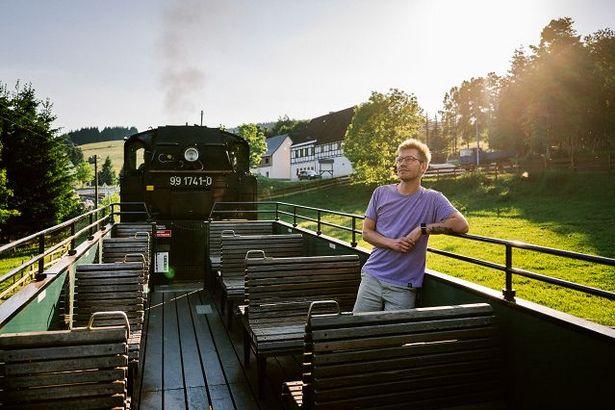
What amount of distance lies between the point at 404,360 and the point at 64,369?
6.58ft

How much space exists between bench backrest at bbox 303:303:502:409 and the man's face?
108 centimetres

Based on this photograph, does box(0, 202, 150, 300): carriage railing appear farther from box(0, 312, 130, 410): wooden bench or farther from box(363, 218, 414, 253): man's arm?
box(363, 218, 414, 253): man's arm

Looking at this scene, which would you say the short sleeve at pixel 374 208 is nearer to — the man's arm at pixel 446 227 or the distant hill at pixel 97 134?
the man's arm at pixel 446 227

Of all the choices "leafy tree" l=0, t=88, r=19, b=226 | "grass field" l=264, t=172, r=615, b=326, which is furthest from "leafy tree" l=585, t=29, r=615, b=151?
"leafy tree" l=0, t=88, r=19, b=226

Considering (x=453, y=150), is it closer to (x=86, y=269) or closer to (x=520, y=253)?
(x=520, y=253)

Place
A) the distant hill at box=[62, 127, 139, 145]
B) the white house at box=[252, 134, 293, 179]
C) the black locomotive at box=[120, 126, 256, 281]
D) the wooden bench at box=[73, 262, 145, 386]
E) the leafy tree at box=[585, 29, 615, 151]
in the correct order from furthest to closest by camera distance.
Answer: the distant hill at box=[62, 127, 139, 145], the white house at box=[252, 134, 293, 179], the leafy tree at box=[585, 29, 615, 151], the black locomotive at box=[120, 126, 256, 281], the wooden bench at box=[73, 262, 145, 386]

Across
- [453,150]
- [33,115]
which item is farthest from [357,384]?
[453,150]

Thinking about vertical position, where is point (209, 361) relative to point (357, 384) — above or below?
below

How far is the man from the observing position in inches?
144

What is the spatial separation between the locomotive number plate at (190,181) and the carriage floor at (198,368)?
16.2 ft

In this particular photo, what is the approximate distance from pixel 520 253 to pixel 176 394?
43.6ft

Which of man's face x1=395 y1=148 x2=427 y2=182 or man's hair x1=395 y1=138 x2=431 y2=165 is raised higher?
man's hair x1=395 y1=138 x2=431 y2=165

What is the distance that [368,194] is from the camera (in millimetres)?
42438

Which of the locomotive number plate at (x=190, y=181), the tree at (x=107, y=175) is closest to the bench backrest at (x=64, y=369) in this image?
the locomotive number plate at (x=190, y=181)
